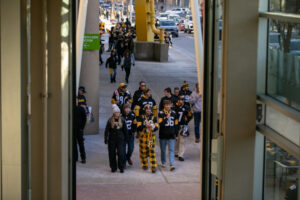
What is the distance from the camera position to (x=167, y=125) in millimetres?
13758

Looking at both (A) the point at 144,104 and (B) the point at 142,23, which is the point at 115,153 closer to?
(A) the point at 144,104

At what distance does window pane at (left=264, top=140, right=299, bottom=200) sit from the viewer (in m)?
6.83

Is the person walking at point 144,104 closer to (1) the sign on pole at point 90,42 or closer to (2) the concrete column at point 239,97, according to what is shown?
(1) the sign on pole at point 90,42

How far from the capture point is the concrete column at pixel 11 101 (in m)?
7.81

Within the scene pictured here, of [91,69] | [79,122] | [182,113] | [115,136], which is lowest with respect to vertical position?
[115,136]

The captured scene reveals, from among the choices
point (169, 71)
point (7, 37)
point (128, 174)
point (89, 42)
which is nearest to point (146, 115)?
point (128, 174)

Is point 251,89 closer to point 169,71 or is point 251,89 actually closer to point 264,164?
point 264,164

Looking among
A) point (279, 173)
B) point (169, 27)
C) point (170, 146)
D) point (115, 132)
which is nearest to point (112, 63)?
point (170, 146)

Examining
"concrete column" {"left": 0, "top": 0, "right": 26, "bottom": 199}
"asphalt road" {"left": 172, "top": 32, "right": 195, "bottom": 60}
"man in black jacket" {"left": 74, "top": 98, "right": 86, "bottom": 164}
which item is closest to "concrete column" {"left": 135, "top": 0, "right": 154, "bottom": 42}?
"asphalt road" {"left": 172, "top": 32, "right": 195, "bottom": 60}

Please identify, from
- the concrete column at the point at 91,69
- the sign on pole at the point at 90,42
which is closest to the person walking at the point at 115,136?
the concrete column at the point at 91,69

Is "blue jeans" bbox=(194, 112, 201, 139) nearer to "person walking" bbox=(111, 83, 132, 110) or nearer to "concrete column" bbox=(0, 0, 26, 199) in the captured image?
"person walking" bbox=(111, 83, 132, 110)

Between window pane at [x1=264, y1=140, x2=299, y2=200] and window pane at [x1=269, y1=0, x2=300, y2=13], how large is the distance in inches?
63.7

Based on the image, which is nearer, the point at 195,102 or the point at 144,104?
the point at 144,104

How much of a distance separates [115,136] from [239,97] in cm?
605
